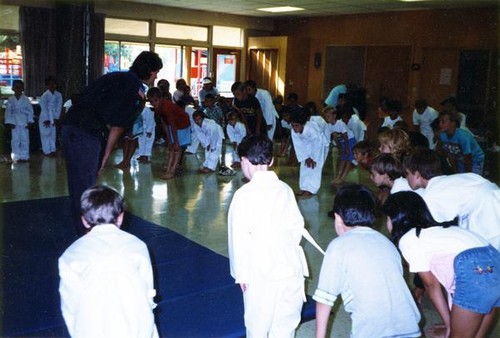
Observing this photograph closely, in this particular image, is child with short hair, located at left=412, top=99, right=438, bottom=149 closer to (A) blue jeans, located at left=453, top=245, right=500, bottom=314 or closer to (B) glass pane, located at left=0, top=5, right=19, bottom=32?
(A) blue jeans, located at left=453, top=245, right=500, bottom=314

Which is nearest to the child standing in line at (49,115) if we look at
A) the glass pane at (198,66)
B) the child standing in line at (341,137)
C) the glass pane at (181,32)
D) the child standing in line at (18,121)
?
the child standing in line at (18,121)

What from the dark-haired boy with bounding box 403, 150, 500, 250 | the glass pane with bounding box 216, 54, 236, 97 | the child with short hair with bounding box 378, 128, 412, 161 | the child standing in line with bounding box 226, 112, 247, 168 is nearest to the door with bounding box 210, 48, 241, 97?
the glass pane with bounding box 216, 54, 236, 97

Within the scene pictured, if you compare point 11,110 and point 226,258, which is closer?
point 226,258

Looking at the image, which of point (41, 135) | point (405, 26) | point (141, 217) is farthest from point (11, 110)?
point (405, 26)

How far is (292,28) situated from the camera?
13.2m

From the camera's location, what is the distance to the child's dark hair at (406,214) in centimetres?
223

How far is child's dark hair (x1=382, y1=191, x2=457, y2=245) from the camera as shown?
7.31ft

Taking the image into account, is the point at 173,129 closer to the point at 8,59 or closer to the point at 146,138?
the point at 146,138

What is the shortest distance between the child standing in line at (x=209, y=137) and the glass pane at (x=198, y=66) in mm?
5246

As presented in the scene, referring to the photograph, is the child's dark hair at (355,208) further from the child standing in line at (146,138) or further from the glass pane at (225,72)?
the glass pane at (225,72)

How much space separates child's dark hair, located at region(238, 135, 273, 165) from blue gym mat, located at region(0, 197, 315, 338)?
956mm

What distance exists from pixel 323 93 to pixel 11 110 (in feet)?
24.1

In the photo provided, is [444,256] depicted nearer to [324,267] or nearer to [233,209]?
[324,267]

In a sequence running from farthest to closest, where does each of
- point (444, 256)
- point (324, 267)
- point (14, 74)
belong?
point (14, 74), point (444, 256), point (324, 267)
